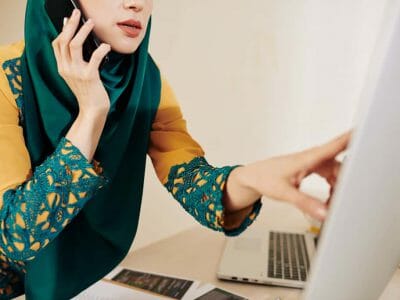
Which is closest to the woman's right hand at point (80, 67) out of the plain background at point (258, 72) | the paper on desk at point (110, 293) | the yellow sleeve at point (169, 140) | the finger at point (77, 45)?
the finger at point (77, 45)

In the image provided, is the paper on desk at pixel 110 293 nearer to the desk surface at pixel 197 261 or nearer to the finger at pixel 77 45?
the desk surface at pixel 197 261

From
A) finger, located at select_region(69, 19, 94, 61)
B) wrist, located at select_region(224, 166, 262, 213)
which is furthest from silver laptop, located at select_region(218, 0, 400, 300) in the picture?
finger, located at select_region(69, 19, 94, 61)

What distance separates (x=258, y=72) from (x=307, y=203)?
62 centimetres

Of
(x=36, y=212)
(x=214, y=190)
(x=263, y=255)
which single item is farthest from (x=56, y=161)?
(x=263, y=255)

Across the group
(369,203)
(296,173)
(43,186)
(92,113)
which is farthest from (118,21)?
(369,203)

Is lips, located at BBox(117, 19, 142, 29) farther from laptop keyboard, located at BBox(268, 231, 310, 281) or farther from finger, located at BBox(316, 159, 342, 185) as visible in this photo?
laptop keyboard, located at BBox(268, 231, 310, 281)

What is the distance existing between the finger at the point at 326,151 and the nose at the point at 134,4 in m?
0.43

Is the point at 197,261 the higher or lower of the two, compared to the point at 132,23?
lower

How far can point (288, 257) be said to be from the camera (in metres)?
0.95

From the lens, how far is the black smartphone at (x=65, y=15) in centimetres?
67

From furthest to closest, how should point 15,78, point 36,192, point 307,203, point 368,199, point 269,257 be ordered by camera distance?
1. point 269,257
2. point 15,78
3. point 36,192
4. point 307,203
5. point 368,199

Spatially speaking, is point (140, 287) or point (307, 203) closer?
point (307, 203)

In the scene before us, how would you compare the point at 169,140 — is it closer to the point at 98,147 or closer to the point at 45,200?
the point at 98,147

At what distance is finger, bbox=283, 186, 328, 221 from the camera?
1.25 feet
